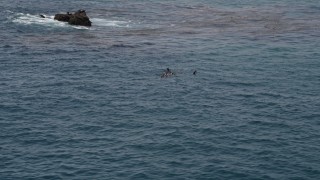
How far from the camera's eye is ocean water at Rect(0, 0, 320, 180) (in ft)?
238

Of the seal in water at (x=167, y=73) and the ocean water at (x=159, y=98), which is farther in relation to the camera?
the seal in water at (x=167, y=73)

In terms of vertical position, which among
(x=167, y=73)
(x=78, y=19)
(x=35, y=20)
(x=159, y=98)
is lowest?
(x=159, y=98)

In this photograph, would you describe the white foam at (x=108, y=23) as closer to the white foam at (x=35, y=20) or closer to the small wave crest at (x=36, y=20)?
the small wave crest at (x=36, y=20)

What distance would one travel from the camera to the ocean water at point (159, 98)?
7244 cm

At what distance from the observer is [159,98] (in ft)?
318

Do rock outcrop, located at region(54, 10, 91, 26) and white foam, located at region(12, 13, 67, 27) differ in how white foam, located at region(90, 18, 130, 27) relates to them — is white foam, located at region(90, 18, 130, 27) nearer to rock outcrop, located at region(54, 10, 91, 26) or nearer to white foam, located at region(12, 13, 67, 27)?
rock outcrop, located at region(54, 10, 91, 26)

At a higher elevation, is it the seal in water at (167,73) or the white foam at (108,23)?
the white foam at (108,23)

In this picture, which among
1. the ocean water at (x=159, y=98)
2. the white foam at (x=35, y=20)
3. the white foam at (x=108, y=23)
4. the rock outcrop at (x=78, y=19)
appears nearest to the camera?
the ocean water at (x=159, y=98)

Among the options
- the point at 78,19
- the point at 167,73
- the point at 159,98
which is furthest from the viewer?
the point at 78,19

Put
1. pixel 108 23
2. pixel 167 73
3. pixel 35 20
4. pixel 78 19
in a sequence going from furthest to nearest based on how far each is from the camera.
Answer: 1. pixel 108 23
2. pixel 35 20
3. pixel 78 19
4. pixel 167 73

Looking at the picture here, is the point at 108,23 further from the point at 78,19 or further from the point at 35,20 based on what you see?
the point at 35,20

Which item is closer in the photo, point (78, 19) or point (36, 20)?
point (78, 19)

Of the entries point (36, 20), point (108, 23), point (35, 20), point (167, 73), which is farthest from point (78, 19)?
point (167, 73)

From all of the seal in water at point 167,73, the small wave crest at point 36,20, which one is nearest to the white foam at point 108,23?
the small wave crest at point 36,20
